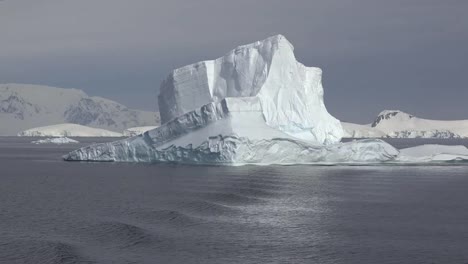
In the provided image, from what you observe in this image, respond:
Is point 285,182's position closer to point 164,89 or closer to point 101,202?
point 101,202

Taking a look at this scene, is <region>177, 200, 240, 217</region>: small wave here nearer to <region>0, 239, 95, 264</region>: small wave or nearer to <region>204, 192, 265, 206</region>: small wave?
<region>204, 192, 265, 206</region>: small wave

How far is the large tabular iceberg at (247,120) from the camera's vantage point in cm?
6025

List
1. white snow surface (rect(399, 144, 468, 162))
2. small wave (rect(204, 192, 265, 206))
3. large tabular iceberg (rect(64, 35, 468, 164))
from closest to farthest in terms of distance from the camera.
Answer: small wave (rect(204, 192, 265, 206)) < large tabular iceberg (rect(64, 35, 468, 164)) < white snow surface (rect(399, 144, 468, 162))

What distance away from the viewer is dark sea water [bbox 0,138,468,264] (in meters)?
25.1

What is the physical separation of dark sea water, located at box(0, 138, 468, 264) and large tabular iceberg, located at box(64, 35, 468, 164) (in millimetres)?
3750

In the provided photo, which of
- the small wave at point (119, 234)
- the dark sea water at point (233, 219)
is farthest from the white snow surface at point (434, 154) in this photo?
the small wave at point (119, 234)

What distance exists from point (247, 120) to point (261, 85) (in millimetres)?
9175

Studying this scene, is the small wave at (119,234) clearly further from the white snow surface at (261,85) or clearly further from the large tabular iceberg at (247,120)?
the white snow surface at (261,85)

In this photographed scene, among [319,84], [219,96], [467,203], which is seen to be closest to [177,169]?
[219,96]

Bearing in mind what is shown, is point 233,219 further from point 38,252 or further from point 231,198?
point 38,252

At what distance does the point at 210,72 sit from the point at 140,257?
159ft

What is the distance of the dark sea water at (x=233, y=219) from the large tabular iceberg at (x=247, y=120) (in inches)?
148

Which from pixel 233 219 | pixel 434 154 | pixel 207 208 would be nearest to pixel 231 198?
pixel 207 208

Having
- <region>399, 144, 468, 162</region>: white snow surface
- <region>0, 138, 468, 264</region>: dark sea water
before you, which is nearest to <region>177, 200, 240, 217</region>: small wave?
<region>0, 138, 468, 264</region>: dark sea water
